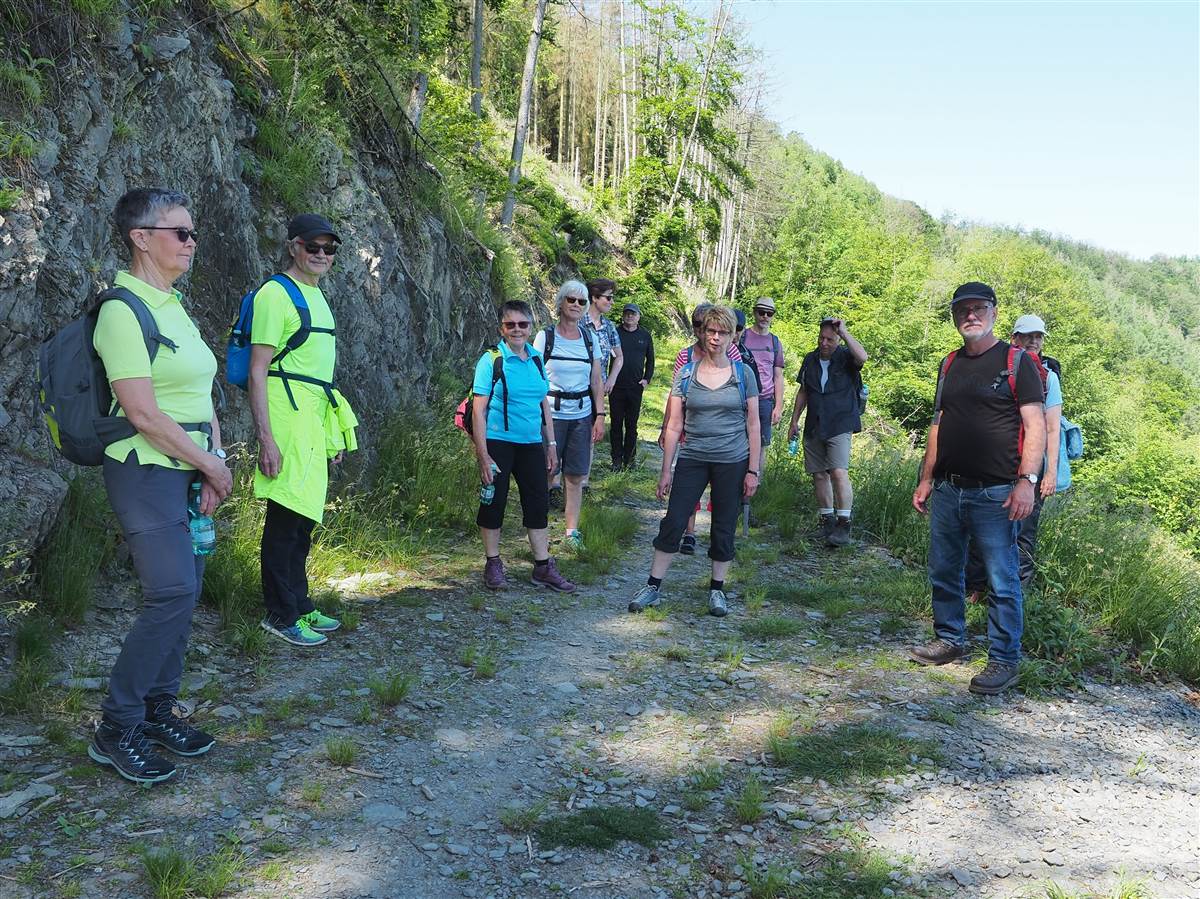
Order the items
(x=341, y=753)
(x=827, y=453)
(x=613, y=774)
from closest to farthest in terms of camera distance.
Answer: (x=341, y=753)
(x=613, y=774)
(x=827, y=453)

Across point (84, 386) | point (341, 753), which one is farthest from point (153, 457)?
point (341, 753)

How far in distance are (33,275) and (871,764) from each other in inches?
188

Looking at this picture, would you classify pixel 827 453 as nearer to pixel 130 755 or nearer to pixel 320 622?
pixel 320 622

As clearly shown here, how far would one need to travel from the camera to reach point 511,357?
238 inches

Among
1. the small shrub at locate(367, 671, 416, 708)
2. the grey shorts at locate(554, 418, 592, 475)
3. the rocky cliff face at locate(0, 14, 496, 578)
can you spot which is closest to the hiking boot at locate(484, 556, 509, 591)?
the grey shorts at locate(554, 418, 592, 475)

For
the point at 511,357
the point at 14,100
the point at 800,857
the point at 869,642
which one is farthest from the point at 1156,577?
the point at 14,100

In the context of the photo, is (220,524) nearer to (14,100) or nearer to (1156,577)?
(14,100)

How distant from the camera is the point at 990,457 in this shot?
15.7 ft

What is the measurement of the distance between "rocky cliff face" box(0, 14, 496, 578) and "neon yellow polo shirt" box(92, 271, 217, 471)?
1.25 metres

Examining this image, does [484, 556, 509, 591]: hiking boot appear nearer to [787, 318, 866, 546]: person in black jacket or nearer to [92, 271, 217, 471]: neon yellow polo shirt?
[92, 271, 217, 471]: neon yellow polo shirt

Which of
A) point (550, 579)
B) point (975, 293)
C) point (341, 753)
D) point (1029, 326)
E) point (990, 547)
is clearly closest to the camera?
point (341, 753)

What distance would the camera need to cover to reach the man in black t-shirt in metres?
4.69

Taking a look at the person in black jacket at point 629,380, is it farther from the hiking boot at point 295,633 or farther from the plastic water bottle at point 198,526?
the plastic water bottle at point 198,526

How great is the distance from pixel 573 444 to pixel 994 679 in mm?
3714
